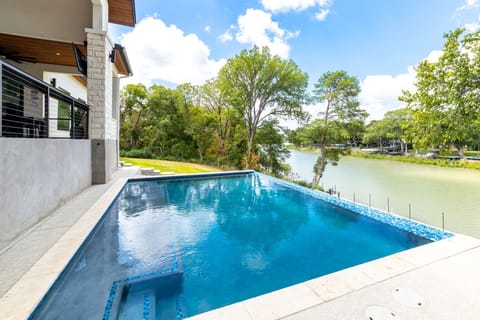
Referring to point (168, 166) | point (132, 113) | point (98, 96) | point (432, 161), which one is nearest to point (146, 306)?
point (98, 96)

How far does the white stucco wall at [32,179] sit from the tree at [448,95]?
1107cm

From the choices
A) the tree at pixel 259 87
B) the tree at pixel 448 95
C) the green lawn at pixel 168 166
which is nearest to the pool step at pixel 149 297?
the green lawn at pixel 168 166

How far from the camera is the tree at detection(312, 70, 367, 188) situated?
45.1 feet

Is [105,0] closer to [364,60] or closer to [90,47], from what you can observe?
[90,47]

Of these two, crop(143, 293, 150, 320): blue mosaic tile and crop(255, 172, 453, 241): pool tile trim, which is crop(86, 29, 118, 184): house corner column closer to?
crop(143, 293, 150, 320): blue mosaic tile

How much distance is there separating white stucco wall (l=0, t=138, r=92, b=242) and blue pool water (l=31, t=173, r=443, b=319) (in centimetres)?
83

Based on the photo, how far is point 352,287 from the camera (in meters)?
2.07

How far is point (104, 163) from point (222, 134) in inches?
504

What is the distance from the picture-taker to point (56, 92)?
163 inches

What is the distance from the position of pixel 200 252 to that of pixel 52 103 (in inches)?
320

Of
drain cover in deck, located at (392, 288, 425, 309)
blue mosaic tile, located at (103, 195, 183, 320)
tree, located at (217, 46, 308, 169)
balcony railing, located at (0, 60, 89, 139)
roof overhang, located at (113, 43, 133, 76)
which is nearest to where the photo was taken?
drain cover in deck, located at (392, 288, 425, 309)

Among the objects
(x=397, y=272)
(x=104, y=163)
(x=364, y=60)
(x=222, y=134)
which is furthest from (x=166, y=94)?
(x=397, y=272)

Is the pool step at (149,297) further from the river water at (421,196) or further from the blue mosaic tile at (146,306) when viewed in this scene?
the river water at (421,196)

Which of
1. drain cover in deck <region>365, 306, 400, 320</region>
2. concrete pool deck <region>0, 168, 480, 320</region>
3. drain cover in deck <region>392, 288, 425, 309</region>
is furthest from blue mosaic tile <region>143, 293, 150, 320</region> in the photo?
drain cover in deck <region>392, 288, 425, 309</region>
